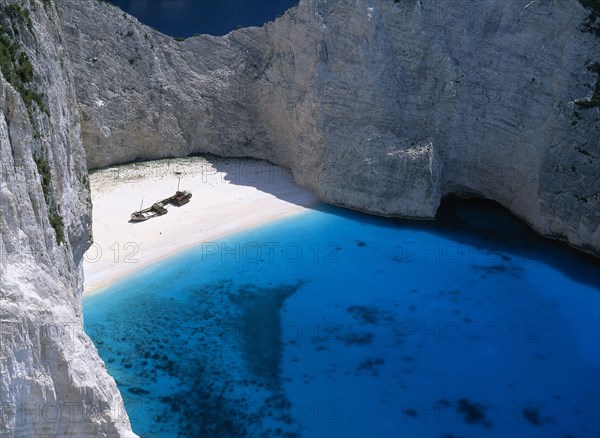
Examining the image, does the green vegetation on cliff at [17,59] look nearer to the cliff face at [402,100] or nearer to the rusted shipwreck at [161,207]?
the rusted shipwreck at [161,207]

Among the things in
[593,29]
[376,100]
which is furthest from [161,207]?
[593,29]

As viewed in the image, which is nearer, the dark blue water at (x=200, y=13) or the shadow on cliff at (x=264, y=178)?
the shadow on cliff at (x=264, y=178)

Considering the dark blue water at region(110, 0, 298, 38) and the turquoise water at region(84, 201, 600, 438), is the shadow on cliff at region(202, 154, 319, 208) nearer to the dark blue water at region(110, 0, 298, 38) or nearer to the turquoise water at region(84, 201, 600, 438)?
the turquoise water at region(84, 201, 600, 438)

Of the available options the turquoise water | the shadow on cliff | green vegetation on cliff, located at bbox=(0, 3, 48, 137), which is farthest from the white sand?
green vegetation on cliff, located at bbox=(0, 3, 48, 137)

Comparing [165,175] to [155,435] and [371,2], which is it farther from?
[155,435]

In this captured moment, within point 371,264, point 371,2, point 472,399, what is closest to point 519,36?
point 371,2

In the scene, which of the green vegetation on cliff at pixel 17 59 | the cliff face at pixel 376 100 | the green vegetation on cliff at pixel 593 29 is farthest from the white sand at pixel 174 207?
the green vegetation on cliff at pixel 593 29
